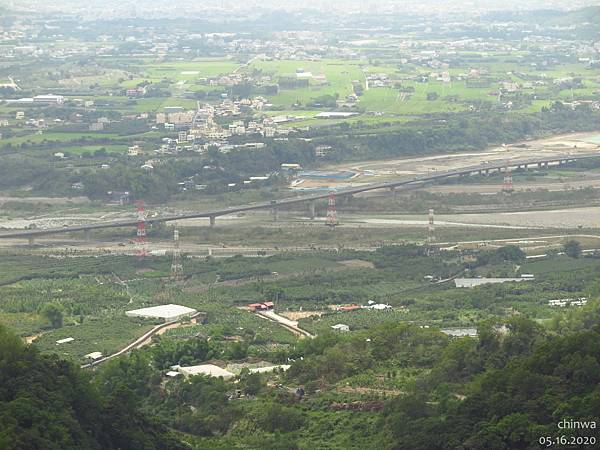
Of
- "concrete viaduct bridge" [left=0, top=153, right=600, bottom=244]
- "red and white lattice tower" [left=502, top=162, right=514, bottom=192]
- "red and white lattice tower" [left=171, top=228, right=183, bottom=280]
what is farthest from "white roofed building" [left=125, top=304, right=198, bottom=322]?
"red and white lattice tower" [left=502, top=162, right=514, bottom=192]

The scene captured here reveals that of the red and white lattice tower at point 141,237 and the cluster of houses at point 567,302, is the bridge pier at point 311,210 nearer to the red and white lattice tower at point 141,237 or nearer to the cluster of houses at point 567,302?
the red and white lattice tower at point 141,237

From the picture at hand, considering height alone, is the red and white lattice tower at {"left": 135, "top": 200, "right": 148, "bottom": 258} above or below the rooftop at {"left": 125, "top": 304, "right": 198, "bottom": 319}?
below

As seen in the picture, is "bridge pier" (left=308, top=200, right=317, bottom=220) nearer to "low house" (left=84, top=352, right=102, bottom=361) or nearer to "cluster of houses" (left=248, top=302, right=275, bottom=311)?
"cluster of houses" (left=248, top=302, right=275, bottom=311)

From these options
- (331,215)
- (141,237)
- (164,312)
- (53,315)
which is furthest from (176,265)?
(331,215)

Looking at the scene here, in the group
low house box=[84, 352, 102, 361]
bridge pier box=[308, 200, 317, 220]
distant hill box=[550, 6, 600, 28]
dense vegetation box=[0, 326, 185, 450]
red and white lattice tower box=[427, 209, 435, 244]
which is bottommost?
distant hill box=[550, 6, 600, 28]

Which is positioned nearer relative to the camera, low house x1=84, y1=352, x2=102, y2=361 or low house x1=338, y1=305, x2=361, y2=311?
low house x1=84, y1=352, x2=102, y2=361

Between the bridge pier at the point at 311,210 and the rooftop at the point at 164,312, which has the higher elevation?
the rooftop at the point at 164,312

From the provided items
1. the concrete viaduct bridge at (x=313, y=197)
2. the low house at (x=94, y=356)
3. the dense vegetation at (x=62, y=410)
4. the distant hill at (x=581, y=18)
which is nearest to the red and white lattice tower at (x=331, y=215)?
the concrete viaduct bridge at (x=313, y=197)

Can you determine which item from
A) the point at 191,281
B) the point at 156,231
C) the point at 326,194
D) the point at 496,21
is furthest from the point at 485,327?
the point at 496,21

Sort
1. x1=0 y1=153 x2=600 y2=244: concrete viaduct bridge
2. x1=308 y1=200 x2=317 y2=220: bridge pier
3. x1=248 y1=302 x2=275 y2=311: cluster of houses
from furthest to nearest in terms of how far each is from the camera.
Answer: x1=308 y1=200 x2=317 y2=220: bridge pier → x1=0 y1=153 x2=600 y2=244: concrete viaduct bridge → x1=248 y1=302 x2=275 y2=311: cluster of houses
